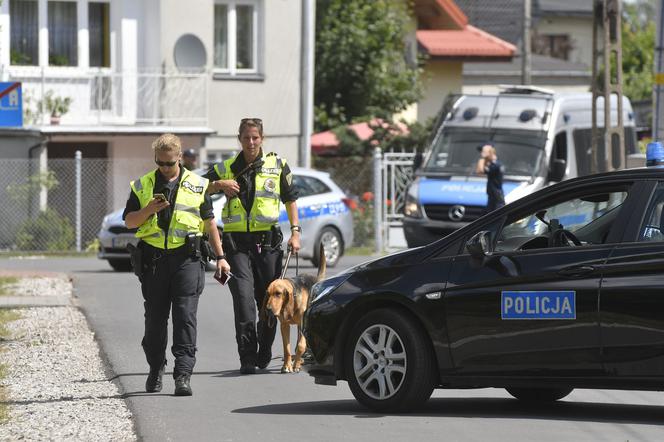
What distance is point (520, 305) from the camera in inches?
338

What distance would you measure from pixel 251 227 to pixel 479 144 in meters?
12.0

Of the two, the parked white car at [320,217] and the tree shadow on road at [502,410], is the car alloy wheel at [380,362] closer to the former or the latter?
the tree shadow on road at [502,410]

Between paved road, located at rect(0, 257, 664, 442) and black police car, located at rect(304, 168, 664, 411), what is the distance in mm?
262

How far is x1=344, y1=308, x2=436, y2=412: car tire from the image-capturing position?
8852 mm

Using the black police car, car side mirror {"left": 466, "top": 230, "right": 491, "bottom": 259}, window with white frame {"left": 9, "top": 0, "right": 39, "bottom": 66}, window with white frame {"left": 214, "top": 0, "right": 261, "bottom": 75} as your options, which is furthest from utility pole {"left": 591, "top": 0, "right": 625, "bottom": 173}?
window with white frame {"left": 9, "top": 0, "right": 39, "bottom": 66}

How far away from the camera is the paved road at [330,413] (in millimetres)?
8367

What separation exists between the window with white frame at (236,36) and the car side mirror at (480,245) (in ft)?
74.2

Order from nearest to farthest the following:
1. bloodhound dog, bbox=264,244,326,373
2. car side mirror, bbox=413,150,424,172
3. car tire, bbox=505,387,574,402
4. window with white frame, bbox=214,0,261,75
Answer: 1. car tire, bbox=505,387,574,402
2. bloodhound dog, bbox=264,244,326,373
3. car side mirror, bbox=413,150,424,172
4. window with white frame, bbox=214,0,261,75

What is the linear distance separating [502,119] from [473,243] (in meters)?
14.5

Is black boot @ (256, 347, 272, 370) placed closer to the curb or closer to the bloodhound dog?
the bloodhound dog

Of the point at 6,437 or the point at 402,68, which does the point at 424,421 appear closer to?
the point at 6,437

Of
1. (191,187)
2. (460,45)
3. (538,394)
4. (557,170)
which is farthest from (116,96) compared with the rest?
(538,394)

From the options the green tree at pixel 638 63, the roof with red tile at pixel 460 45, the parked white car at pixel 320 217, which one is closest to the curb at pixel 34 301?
the parked white car at pixel 320 217

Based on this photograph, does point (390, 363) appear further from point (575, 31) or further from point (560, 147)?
point (575, 31)
